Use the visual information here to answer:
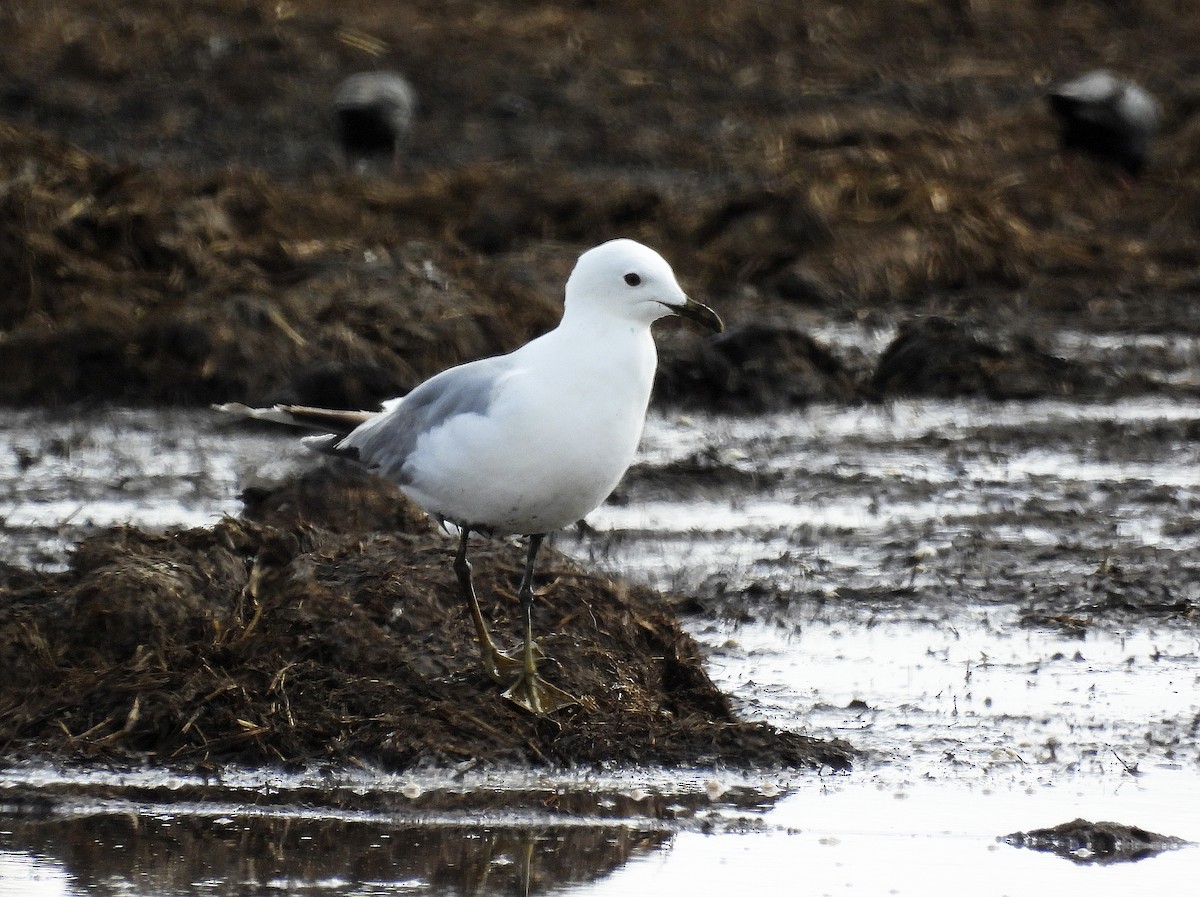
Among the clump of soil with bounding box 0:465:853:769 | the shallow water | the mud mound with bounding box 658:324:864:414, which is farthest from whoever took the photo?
the mud mound with bounding box 658:324:864:414

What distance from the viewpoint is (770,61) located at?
22312mm

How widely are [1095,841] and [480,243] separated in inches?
402

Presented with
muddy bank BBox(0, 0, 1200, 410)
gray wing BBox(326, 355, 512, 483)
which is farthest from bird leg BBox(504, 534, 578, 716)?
muddy bank BBox(0, 0, 1200, 410)

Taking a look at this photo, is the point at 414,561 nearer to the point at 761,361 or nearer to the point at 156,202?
the point at 761,361

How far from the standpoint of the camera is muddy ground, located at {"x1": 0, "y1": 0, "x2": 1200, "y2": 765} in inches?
268

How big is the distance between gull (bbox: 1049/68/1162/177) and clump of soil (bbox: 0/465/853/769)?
11.7 metres

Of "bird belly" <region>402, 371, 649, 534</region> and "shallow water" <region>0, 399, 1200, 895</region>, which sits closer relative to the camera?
"shallow water" <region>0, 399, 1200, 895</region>

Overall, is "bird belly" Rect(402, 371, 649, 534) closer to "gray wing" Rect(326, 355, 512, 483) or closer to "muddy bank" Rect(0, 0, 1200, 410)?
"gray wing" Rect(326, 355, 512, 483)

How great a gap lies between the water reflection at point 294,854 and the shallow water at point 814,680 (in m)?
0.01

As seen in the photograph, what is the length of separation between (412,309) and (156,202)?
269cm

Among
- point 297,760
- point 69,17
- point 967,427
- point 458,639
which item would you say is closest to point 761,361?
point 967,427

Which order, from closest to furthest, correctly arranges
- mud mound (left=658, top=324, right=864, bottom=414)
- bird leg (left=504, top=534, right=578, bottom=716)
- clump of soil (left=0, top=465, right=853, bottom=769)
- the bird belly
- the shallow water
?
the shallow water
the bird belly
clump of soil (left=0, top=465, right=853, bottom=769)
bird leg (left=504, top=534, right=578, bottom=716)
mud mound (left=658, top=324, right=864, bottom=414)

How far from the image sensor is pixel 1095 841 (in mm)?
5727

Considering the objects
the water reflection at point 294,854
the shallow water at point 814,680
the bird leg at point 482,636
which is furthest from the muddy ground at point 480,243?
the water reflection at point 294,854
